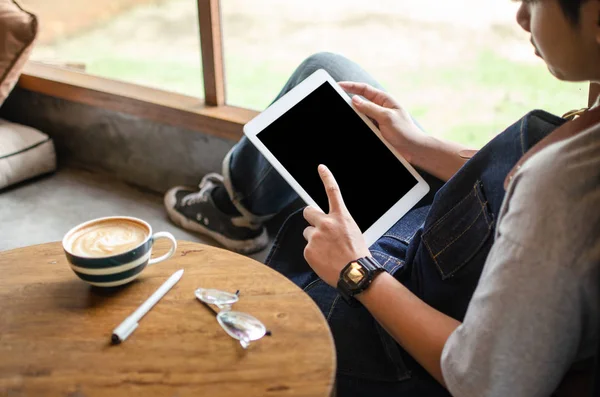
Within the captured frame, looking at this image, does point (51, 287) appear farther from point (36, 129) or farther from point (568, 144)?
point (36, 129)

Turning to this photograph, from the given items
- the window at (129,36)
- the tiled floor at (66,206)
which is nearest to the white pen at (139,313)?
the tiled floor at (66,206)

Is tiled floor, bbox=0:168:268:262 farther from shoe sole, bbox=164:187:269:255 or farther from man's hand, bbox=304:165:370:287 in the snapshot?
man's hand, bbox=304:165:370:287

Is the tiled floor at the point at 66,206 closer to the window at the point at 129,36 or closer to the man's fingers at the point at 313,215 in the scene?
the man's fingers at the point at 313,215

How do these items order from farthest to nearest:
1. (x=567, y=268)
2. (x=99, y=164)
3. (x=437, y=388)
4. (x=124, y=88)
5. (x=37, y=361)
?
(x=99, y=164) → (x=124, y=88) → (x=437, y=388) → (x=37, y=361) → (x=567, y=268)

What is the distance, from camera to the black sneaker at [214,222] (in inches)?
68.3

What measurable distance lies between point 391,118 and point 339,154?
147 mm

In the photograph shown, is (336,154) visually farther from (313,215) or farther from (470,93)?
(470,93)

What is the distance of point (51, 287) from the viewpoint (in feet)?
3.19

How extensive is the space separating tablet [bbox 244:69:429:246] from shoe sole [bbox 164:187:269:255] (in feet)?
1.98

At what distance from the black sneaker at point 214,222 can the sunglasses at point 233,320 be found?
799 millimetres

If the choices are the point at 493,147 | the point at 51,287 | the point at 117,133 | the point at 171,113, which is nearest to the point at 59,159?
the point at 117,133

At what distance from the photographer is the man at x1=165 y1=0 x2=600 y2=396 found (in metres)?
0.69

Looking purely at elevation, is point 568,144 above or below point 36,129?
above

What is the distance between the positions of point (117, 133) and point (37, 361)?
1.45 metres
